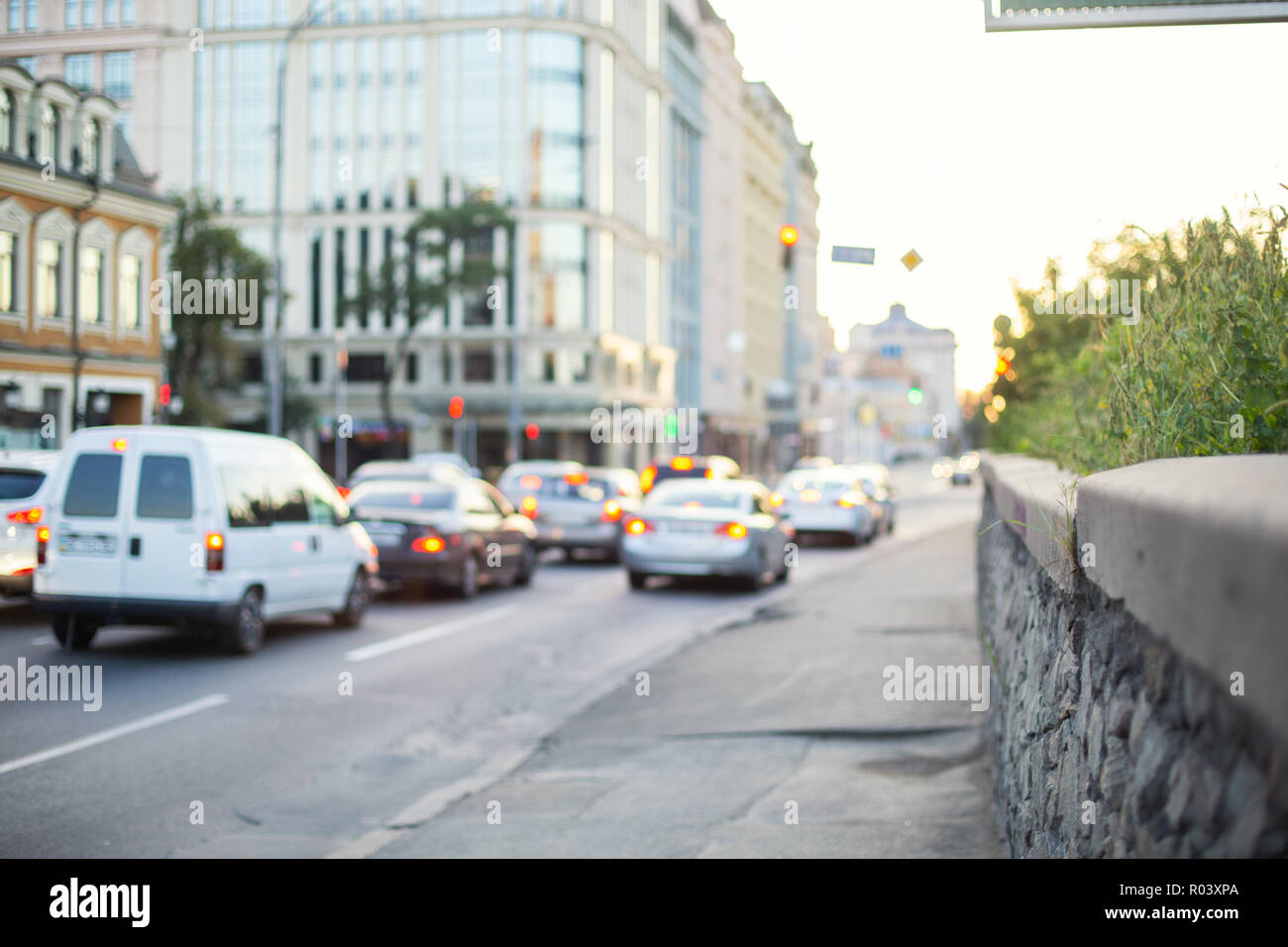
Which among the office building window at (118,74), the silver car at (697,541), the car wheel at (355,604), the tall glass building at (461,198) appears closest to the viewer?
the car wheel at (355,604)

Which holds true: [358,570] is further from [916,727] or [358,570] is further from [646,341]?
[646,341]

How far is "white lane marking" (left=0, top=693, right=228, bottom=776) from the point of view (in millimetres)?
8031

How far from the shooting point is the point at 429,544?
17.5m

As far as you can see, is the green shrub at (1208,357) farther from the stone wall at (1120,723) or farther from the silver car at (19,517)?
the silver car at (19,517)

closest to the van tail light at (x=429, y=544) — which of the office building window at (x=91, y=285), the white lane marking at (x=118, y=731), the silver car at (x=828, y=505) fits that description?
the white lane marking at (x=118, y=731)

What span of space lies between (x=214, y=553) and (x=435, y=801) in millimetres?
5299

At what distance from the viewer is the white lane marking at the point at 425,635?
12992mm

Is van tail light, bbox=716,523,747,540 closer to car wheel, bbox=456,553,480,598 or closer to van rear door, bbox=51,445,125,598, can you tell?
car wheel, bbox=456,553,480,598

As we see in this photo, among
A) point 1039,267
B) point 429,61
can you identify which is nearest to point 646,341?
point 429,61

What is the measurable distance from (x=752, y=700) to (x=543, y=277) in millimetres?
60672

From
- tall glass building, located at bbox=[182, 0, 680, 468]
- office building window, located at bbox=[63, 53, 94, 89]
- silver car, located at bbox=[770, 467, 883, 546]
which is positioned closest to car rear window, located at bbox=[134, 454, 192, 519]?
office building window, located at bbox=[63, 53, 94, 89]

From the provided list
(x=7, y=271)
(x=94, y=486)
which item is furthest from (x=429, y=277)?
(x=94, y=486)

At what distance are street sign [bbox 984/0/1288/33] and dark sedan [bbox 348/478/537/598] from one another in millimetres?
12736

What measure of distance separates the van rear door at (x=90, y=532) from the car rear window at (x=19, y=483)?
7.22ft
